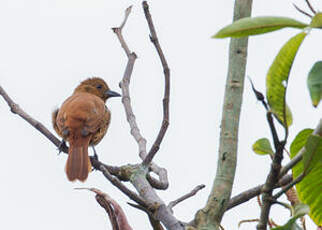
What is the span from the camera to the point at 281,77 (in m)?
1.23

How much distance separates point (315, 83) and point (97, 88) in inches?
255

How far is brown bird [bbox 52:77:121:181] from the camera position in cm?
491

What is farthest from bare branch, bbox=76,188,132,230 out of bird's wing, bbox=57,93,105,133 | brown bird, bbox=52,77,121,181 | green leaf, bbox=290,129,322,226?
bird's wing, bbox=57,93,105,133

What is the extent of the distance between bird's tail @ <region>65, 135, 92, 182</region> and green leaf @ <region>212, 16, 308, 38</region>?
3.77 meters

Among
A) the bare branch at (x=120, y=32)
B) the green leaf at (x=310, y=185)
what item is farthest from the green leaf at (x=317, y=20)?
the bare branch at (x=120, y=32)

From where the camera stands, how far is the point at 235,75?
5.64ft

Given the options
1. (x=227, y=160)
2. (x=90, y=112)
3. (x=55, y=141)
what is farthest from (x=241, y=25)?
(x=90, y=112)

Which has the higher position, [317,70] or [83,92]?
[83,92]

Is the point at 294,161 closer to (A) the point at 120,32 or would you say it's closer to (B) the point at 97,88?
(A) the point at 120,32

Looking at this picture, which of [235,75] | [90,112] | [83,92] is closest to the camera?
[235,75]

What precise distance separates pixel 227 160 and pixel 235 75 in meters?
0.26

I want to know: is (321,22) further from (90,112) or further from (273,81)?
(90,112)

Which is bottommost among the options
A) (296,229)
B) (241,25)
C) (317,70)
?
(296,229)

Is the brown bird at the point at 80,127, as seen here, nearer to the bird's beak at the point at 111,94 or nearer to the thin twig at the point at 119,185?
the bird's beak at the point at 111,94
